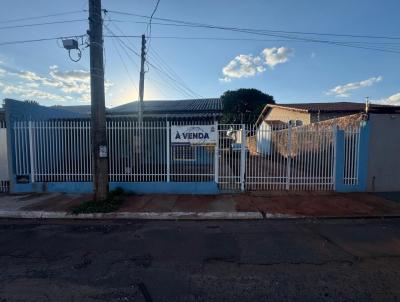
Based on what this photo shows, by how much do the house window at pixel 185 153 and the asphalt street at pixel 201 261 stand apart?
3109 millimetres

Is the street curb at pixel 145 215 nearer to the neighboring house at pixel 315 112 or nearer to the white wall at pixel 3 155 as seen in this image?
the white wall at pixel 3 155

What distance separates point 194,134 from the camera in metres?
8.25

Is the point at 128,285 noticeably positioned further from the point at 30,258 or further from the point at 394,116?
the point at 394,116

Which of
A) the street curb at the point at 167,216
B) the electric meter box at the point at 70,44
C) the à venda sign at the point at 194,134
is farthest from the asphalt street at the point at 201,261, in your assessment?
the electric meter box at the point at 70,44

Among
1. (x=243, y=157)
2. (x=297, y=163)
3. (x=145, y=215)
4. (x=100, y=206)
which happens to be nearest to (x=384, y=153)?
(x=297, y=163)

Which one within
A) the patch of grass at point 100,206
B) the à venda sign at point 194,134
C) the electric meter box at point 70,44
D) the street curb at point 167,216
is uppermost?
the electric meter box at point 70,44

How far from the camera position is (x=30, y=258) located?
13.5 ft

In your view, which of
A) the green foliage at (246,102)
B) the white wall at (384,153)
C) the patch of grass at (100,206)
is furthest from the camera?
A: the green foliage at (246,102)

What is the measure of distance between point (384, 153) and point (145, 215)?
836 centimetres

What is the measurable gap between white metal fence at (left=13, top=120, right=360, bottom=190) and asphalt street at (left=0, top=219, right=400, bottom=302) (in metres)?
2.80

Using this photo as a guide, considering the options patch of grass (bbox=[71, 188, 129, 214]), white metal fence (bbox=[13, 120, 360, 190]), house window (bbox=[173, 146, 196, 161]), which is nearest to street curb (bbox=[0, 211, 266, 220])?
patch of grass (bbox=[71, 188, 129, 214])

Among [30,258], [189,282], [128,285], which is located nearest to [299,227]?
[189,282]

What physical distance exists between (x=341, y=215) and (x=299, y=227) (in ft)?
5.20

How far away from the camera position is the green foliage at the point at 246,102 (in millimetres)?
39819
